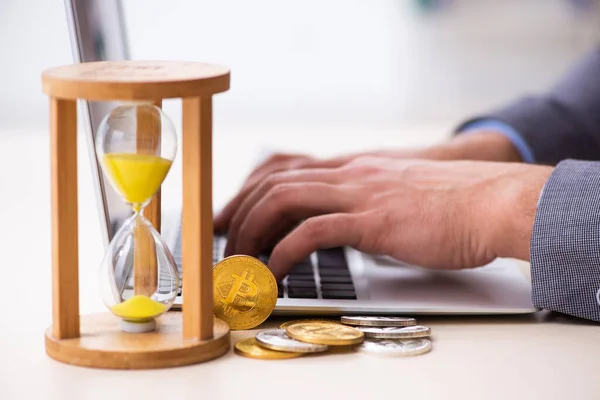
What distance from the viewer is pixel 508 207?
1.12m

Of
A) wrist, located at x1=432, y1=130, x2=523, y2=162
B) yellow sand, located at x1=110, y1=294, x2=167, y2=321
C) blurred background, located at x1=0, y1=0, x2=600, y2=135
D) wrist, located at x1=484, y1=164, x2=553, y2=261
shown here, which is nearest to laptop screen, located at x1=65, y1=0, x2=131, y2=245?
yellow sand, located at x1=110, y1=294, x2=167, y2=321

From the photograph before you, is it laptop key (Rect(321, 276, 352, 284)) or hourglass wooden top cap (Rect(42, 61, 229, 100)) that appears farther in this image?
laptop key (Rect(321, 276, 352, 284))

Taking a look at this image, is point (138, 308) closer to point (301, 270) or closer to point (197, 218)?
point (197, 218)

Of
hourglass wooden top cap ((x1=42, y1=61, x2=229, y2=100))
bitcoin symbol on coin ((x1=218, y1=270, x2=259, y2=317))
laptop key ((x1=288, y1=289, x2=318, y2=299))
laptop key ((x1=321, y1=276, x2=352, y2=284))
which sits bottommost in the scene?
laptop key ((x1=321, y1=276, x2=352, y2=284))

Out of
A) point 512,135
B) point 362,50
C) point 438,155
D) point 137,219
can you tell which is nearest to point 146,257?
point 137,219

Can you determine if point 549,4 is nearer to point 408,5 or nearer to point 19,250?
point 408,5

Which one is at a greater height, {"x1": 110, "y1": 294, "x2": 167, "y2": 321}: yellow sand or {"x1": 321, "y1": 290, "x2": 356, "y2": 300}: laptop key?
{"x1": 110, "y1": 294, "x2": 167, "y2": 321}: yellow sand

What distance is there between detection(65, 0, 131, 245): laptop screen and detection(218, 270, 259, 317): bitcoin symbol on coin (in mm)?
196

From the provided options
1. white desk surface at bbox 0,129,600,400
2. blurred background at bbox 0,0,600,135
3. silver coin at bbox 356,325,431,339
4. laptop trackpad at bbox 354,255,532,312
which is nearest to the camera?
white desk surface at bbox 0,129,600,400

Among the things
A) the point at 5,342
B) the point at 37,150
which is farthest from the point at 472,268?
the point at 37,150

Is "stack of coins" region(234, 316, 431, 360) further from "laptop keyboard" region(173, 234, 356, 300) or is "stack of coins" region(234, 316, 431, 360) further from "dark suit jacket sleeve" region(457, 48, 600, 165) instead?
"dark suit jacket sleeve" region(457, 48, 600, 165)

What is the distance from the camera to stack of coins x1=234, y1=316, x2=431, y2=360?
90 cm

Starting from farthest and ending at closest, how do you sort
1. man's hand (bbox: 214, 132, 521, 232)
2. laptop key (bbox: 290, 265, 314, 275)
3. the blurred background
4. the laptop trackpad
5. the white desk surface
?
1. the blurred background
2. man's hand (bbox: 214, 132, 521, 232)
3. laptop key (bbox: 290, 265, 314, 275)
4. the laptop trackpad
5. the white desk surface

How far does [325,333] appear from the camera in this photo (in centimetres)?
92
